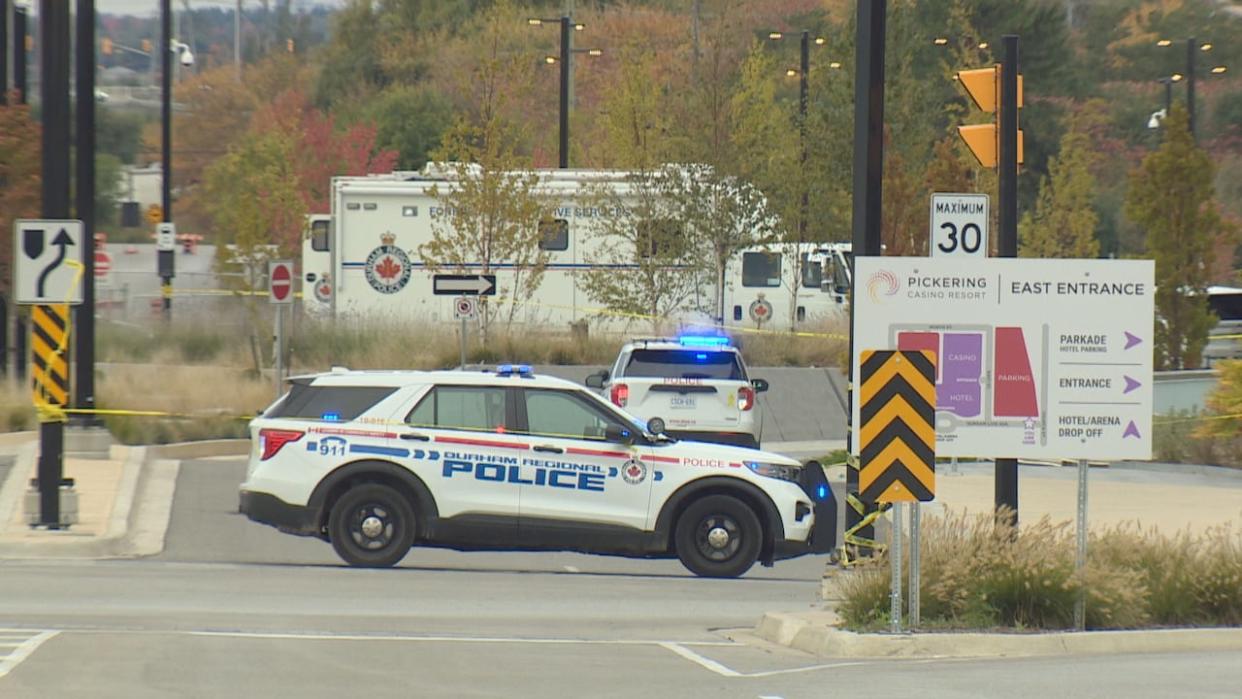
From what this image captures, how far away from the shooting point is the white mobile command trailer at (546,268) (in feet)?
126

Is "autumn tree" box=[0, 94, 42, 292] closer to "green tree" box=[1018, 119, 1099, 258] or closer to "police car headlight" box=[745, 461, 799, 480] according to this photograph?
"police car headlight" box=[745, 461, 799, 480]

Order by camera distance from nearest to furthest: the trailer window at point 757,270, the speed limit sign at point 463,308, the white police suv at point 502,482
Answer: the white police suv at point 502,482, the speed limit sign at point 463,308, the trailer window at point 757,270

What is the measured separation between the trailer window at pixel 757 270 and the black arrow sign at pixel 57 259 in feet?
75.5

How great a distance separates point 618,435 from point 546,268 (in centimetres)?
2222

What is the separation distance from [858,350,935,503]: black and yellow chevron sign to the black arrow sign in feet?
28.7

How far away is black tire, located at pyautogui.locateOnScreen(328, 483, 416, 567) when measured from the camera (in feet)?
53.8

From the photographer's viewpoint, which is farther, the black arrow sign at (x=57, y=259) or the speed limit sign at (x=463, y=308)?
the speed limit sign at (x=463, y=308)

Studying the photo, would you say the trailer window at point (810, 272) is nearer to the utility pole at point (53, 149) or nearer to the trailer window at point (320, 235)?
the trailer window at point (320, 235)

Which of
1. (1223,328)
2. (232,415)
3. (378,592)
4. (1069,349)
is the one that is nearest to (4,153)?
(232,415)

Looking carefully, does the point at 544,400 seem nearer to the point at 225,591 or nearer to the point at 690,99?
the point at 225,591

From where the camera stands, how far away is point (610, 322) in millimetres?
38250

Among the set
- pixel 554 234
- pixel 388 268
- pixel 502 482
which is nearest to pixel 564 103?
pixel 554 234

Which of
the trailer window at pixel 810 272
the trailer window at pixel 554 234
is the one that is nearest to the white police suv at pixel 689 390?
the trailer window at pixel 554 234

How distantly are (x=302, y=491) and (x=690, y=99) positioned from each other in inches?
964
